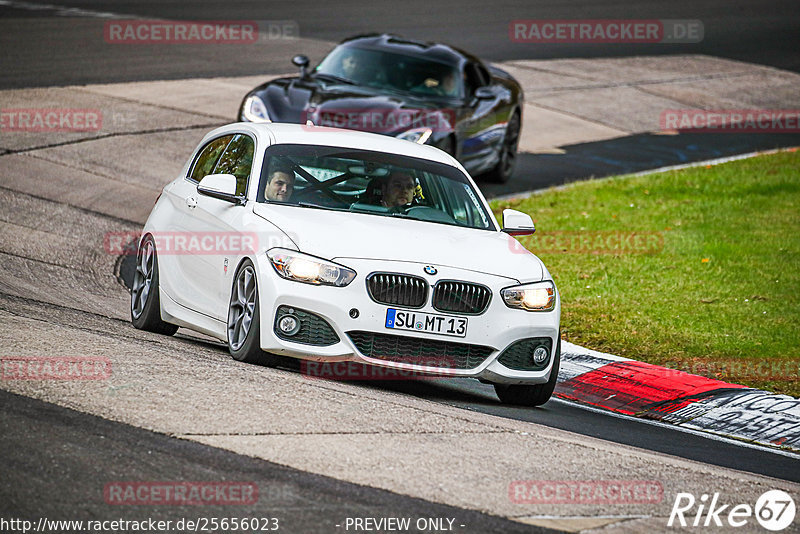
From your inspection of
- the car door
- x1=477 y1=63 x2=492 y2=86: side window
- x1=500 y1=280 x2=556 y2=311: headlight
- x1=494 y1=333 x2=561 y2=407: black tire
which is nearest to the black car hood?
the car door

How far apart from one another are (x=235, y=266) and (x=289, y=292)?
2.26 ft

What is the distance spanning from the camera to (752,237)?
14477mm

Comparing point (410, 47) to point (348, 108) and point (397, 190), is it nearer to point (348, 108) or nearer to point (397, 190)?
point (348, 108)

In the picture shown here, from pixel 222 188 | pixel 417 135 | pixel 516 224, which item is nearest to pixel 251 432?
pixel 222 188

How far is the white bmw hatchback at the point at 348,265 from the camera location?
766 centimetres

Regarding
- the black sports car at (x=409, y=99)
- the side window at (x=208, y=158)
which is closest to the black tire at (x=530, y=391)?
the side window at (x=208, y=158)

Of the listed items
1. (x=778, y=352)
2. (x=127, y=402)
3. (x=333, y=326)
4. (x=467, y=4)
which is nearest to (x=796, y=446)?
(x=778, y=352)

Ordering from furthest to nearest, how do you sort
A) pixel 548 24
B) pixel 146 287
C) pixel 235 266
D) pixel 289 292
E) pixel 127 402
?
pixel 548 24
pixel 146 287
pixel 235 266
pixel 289 292
pixel 127 402

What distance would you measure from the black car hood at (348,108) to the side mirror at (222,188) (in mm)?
5648

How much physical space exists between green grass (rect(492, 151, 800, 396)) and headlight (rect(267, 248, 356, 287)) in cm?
349

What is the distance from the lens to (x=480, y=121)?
16438 mm

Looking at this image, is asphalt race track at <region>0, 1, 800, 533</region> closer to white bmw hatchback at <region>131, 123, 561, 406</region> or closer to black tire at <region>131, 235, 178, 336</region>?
black tire at <region>131, 235, 178, 336</region>

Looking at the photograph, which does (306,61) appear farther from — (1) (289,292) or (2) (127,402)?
(2) (127,402)

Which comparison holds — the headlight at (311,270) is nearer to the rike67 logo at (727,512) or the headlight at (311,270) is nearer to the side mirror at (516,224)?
the side mirror at (516,224)
